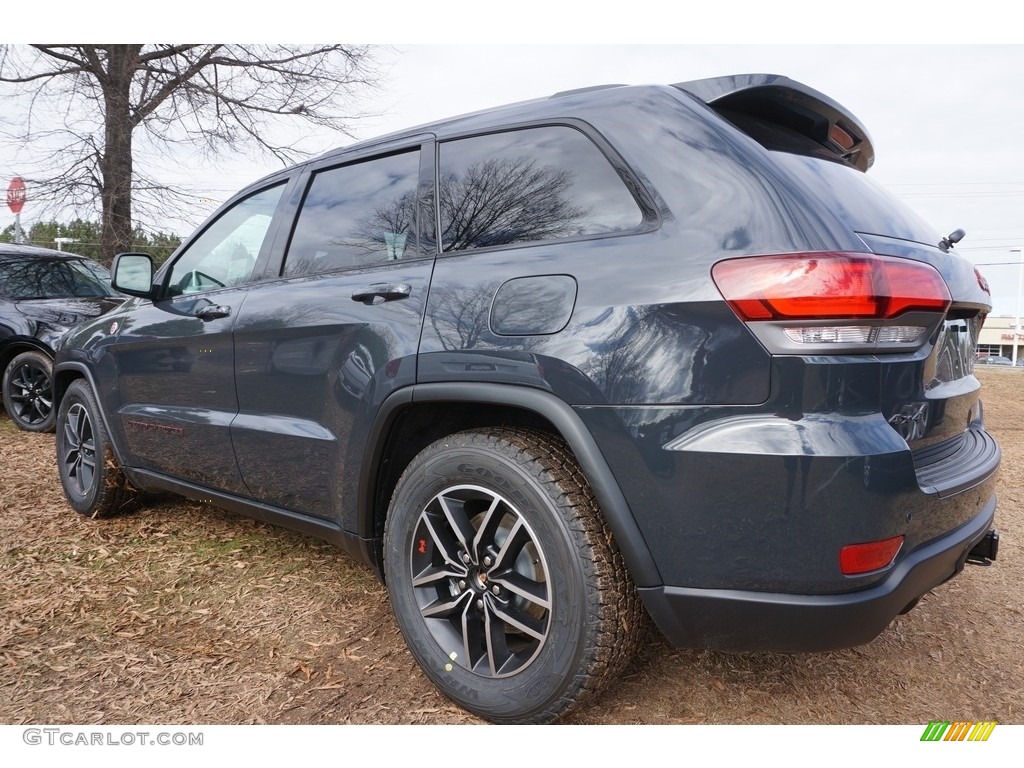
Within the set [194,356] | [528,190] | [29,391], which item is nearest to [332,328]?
[528,190]

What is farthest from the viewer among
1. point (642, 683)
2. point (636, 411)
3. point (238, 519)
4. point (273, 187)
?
point (238, 519)

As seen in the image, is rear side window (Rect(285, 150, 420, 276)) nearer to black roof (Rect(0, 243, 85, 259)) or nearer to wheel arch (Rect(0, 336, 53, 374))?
wheel arch (Rect(0, 336, 53, 374))

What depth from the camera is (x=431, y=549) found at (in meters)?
Answer: 2.23

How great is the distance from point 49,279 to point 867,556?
792 centimetres

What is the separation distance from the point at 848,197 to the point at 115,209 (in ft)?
35.2

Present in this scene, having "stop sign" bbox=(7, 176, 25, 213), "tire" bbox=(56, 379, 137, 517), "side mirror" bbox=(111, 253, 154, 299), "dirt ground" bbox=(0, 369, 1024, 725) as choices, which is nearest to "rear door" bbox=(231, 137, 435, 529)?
"dirt ground" bbox=(0, 369, 1024, 725)

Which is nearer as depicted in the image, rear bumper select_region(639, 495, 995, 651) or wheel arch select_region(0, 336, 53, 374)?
rear bumper select_region(639, 495, 995, 651)

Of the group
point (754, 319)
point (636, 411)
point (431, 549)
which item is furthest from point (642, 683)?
point (754, 319)

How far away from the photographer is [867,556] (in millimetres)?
1652

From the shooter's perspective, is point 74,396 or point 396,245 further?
point 74,396

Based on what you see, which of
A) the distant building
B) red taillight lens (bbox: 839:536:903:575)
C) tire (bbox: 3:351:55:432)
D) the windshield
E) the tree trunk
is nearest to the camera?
red taillight lens (bbox: 839:536:903:575)

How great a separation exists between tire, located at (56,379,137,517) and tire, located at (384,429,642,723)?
238 cm

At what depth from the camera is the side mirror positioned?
3500 mm

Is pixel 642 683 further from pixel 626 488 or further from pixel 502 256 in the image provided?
pixel 502 256
